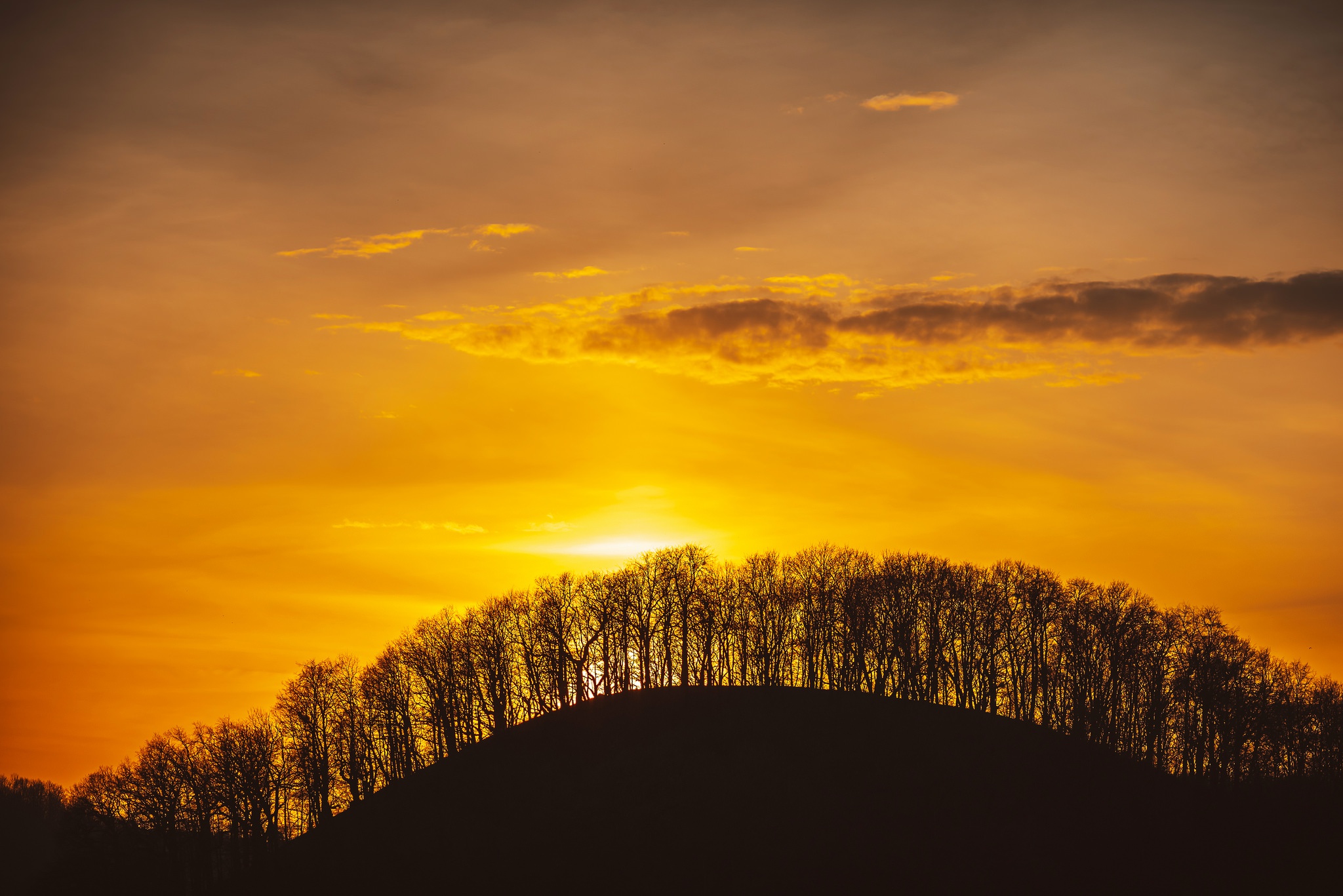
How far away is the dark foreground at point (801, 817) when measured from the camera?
8788 centimetres

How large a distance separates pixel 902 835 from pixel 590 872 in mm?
27958

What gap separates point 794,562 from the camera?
140875 mm

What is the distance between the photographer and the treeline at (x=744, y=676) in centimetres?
12144

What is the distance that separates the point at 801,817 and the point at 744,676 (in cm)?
3823

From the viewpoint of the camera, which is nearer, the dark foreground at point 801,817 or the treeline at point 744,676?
the dark foreground at point 801,817

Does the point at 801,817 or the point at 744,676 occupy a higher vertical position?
the point at 744,676

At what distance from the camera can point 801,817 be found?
94000 mm

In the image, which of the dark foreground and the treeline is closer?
the dark foreground

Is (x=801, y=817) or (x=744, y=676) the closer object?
(x=801, y=817)

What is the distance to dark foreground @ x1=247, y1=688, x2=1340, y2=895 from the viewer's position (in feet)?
288

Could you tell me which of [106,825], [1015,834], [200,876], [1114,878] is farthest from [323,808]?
[1114,878]

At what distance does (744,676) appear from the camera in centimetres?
13188

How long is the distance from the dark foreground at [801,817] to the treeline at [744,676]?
12763 millimetres

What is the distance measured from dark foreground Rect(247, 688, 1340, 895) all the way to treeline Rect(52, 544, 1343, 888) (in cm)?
1276
